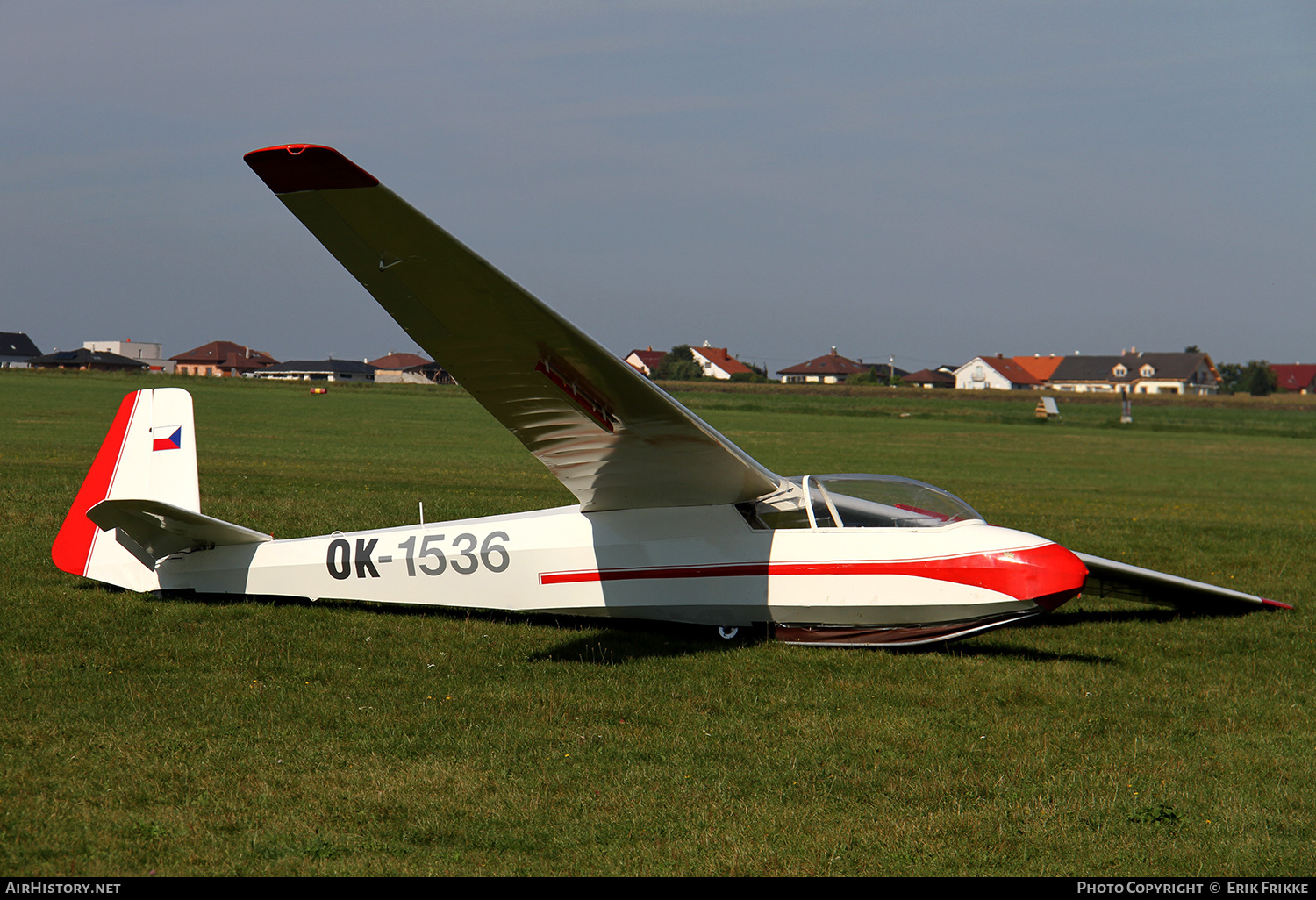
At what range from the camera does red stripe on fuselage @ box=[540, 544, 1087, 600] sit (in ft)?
26.5

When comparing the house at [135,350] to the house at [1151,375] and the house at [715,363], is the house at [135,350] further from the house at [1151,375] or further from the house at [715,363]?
the house at [1151,375]

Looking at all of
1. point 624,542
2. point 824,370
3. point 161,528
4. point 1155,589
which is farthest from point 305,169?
point 824,370

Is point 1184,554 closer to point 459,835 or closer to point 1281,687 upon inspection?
point 1281,687

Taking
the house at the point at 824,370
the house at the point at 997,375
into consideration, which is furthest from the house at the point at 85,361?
the house at the point at 997,375

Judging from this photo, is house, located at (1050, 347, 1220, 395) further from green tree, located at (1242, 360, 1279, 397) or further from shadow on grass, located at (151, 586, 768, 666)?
shadow on grass, located at (151, 586, 768, 666)

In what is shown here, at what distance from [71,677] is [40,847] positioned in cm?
300

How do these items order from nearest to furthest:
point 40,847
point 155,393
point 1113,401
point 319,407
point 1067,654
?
point 40,847 < point 1067,654 < point 155,393 < point 319,407 < point 1113,401

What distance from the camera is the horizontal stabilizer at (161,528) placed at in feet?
26.9

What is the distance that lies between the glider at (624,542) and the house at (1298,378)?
184156 millimetres

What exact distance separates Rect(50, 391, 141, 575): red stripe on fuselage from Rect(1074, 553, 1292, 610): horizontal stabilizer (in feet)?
31.8

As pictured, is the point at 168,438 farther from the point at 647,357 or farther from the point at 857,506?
the point at 647,357

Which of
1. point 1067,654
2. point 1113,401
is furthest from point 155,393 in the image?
point 1113,401

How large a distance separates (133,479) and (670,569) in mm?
5313

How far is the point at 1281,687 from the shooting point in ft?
26.9
